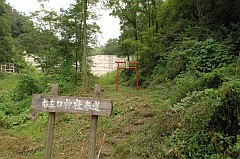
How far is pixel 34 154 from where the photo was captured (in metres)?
5.89

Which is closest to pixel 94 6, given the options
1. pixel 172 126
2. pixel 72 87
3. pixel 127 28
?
pixel 72 87

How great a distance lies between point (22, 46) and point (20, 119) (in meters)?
10.5

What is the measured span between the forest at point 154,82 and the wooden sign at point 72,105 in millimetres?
1294

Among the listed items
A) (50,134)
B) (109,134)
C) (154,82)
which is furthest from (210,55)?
(50,134)

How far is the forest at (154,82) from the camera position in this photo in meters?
4.17

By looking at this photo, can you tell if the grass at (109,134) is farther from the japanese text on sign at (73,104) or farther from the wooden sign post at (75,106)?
the japanese text on sign at (73,104)

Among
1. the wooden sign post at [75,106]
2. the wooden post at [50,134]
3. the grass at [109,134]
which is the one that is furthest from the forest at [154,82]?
the wooden post at [50,134]

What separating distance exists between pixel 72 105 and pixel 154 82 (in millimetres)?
8403

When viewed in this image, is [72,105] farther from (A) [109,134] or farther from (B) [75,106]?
(A) [109,134]

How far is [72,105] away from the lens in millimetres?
3979

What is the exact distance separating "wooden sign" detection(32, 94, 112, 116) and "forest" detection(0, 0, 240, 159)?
4.24 ft

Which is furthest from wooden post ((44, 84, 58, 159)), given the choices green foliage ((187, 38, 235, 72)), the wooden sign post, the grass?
green foliage ((187, 38, 235, 72))

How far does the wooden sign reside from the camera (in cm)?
395

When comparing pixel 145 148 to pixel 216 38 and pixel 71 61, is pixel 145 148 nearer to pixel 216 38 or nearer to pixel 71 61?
pixel 216 38
